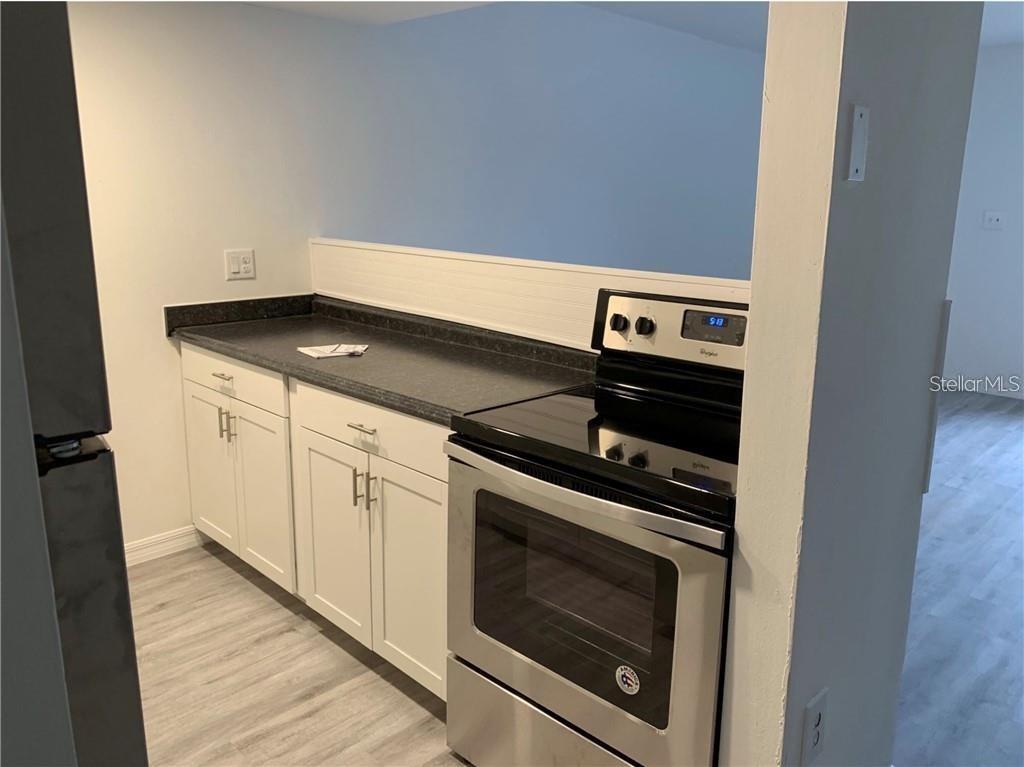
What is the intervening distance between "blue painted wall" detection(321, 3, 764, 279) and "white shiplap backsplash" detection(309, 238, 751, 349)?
38cm

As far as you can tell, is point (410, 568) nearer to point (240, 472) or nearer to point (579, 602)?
point (579, 602)

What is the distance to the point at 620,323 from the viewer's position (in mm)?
2021

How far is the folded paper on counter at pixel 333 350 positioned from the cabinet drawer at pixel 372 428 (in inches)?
5.6

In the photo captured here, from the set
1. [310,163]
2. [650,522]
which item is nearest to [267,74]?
[310,163]

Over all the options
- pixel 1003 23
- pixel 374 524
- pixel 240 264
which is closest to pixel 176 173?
pixel 240 264

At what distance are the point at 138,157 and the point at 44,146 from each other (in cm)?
275

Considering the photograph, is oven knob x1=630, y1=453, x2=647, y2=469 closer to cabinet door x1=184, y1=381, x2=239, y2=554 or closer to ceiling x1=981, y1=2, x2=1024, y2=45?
cabinet door x1=184, y1=381, x2=239, y2=554

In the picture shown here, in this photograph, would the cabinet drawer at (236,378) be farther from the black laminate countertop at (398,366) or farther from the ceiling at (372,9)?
the ceiling at (372,9)

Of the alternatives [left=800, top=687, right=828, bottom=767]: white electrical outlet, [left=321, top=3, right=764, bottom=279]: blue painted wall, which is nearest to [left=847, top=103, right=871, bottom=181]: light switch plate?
[left=800, top=687, right=828, bottom=767]: white electrical outlet

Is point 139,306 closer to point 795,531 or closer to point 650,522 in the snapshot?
point 650,522

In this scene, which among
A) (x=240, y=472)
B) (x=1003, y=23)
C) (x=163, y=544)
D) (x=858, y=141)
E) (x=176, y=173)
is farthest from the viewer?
(x=1003, y=23)

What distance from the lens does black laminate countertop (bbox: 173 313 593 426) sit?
2.11 m

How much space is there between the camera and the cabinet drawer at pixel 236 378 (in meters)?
2.60

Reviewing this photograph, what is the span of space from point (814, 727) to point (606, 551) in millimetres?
513
